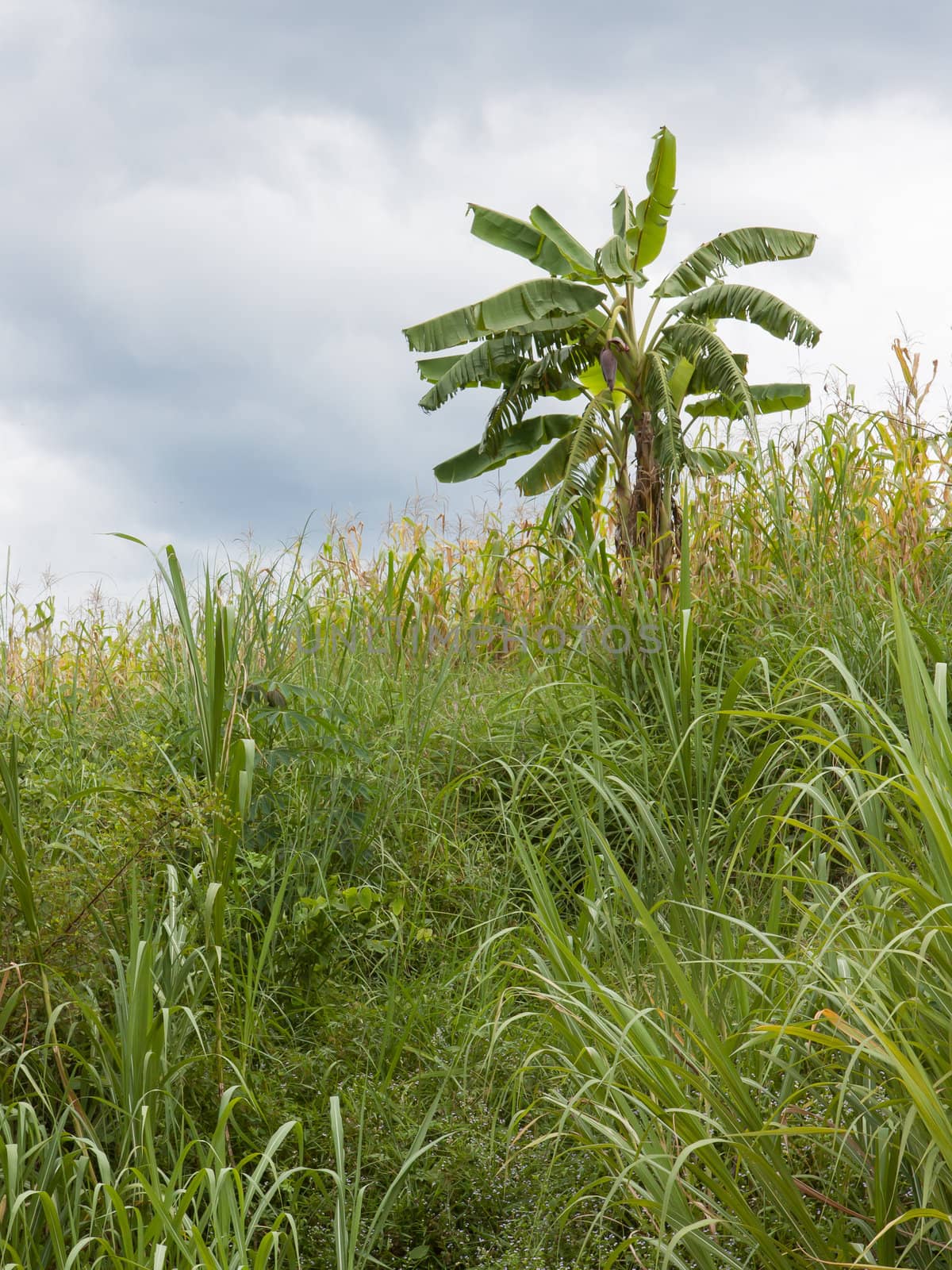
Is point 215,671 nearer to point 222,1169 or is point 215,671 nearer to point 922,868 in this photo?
point 222,1169

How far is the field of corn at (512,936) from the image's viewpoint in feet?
6.13

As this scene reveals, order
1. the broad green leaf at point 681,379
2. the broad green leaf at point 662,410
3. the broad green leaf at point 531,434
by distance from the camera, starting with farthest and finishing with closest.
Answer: the broad green leaf at point 531,434
the broad green leaf at point 681,379
the broad green leaf at point 662,410

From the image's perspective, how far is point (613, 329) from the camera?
9945mm

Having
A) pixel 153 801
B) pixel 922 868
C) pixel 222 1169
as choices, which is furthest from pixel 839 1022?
pixel 153 801

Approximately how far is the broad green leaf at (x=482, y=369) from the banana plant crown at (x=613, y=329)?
0.04 ft

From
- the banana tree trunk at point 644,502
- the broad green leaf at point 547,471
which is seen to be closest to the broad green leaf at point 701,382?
the banana tree trunk at point 644,502

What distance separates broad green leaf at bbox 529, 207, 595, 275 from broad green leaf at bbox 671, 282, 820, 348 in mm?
999

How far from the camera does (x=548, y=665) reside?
15.0ft

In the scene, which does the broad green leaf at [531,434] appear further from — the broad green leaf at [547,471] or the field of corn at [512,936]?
the field of corn at [512,936]

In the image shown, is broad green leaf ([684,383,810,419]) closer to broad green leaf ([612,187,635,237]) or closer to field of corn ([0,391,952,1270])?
broad green leaf ([612,187,635,237])

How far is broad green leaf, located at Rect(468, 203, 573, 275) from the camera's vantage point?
10.1 m

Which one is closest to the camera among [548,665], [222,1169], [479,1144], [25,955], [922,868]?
[922,868]

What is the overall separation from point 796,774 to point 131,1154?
2371 mm

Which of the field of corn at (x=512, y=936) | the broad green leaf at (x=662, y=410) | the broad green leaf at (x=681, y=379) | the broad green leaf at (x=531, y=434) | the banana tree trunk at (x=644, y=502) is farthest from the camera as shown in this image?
the broad green leaf at (x=531, y=434)
